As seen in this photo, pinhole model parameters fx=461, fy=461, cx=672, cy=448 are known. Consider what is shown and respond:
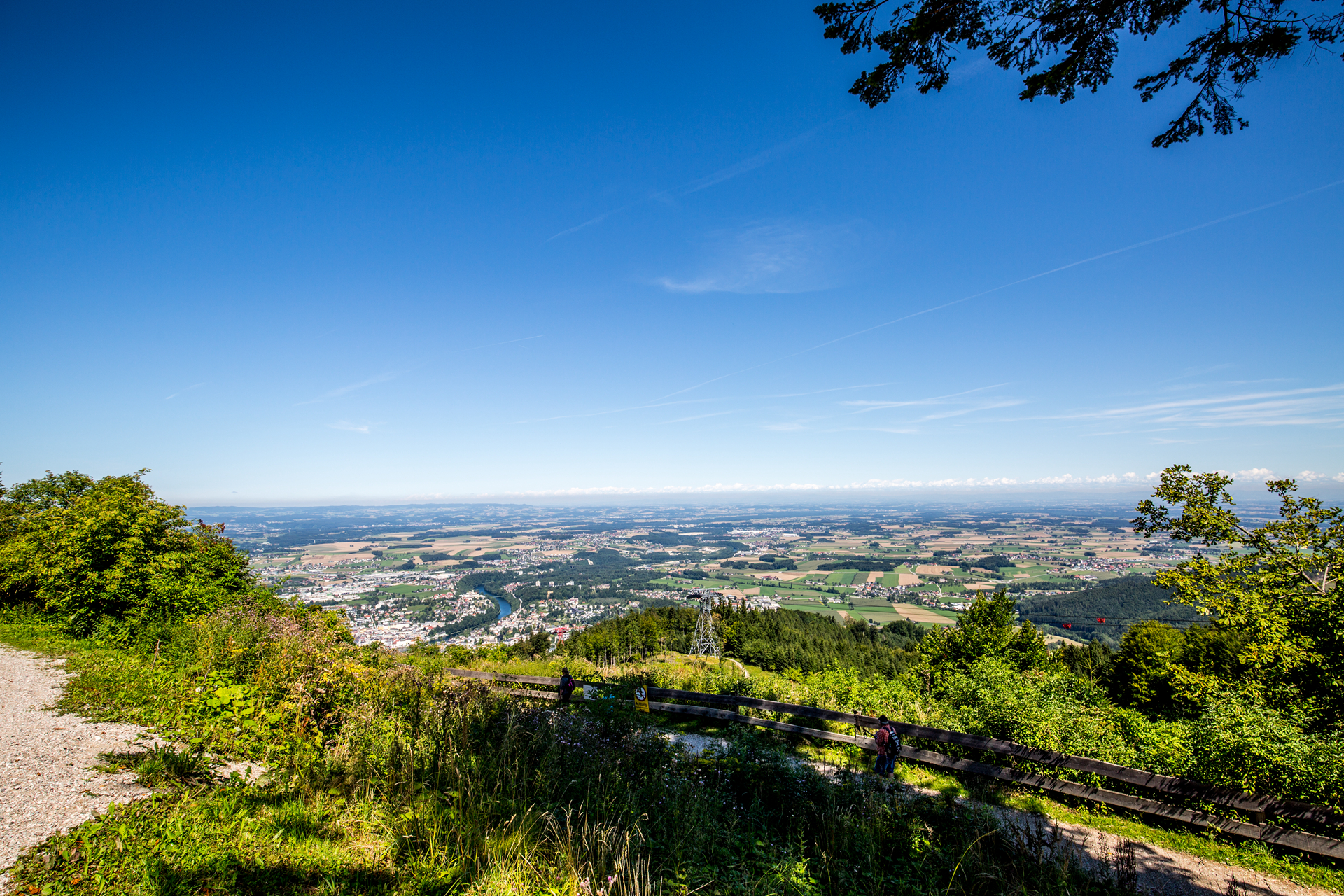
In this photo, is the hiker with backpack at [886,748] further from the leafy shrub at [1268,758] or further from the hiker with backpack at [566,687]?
the hiker with backpack at [566,687]

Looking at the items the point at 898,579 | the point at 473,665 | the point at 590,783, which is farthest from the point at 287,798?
the point at 898,579

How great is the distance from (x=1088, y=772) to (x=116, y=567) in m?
19.4

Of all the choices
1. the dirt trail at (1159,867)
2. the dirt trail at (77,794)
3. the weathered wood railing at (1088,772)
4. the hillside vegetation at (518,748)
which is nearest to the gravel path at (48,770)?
the dirt trail at (77,794)

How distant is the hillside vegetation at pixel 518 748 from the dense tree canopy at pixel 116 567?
60 millimetres

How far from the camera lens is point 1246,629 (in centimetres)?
1079

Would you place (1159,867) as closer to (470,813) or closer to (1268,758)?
(1268,758)

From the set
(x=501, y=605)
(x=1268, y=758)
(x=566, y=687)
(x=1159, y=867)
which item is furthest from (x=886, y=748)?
(x=501, y=605)

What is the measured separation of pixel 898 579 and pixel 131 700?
94779mm

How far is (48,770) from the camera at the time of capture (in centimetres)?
421

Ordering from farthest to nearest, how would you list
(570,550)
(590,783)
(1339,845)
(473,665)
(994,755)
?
(570,550), (473,665), (994,755), (1339,845), (590,783)

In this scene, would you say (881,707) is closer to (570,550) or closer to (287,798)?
(287,798)

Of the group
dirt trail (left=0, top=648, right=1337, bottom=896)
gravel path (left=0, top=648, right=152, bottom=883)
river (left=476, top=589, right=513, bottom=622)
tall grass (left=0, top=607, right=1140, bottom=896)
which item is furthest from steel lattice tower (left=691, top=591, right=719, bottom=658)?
river (left=476, top=589, right=513, bottom=622)

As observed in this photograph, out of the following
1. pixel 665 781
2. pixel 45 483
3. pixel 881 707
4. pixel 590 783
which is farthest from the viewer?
pixel 45 483

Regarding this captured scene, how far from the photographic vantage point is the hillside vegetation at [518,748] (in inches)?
126
